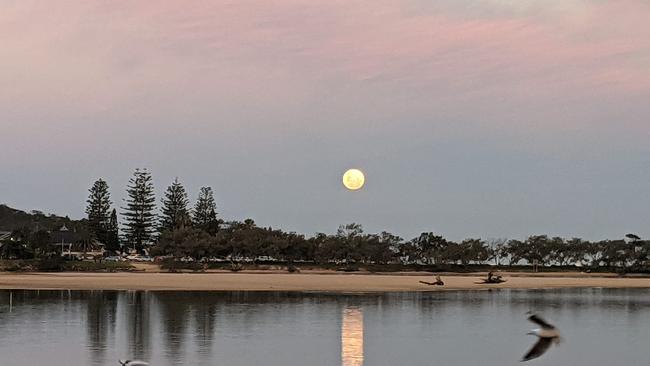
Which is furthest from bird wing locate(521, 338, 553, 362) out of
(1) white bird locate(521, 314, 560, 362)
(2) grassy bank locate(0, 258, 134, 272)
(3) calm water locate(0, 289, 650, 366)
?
(2) grassy bank locate(0, 258, 134, 272)

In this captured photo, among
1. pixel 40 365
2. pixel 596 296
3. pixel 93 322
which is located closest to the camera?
pixel 40 365

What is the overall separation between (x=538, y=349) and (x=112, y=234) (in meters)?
129

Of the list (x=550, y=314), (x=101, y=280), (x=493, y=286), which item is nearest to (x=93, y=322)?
(x=550, y=314)

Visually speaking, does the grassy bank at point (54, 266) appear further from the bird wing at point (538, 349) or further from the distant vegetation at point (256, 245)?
the bird wing at point (538, 349)

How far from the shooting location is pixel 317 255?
375 ft

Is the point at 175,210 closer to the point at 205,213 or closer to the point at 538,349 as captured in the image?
the point at 205,213

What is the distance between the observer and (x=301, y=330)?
36750mm

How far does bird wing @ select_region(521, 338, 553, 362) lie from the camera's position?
50.4 feet

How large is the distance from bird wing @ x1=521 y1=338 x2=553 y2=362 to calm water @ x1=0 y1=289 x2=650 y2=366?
10.9m

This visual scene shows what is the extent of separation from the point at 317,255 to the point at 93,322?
7638 centimetres

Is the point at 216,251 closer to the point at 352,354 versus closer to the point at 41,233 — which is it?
the point at 41,233

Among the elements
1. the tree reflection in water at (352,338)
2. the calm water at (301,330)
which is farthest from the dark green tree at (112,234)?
the tree reflection in water at (352,338)

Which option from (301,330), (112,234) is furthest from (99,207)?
(301,330)

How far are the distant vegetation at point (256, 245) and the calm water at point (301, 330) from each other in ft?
173
